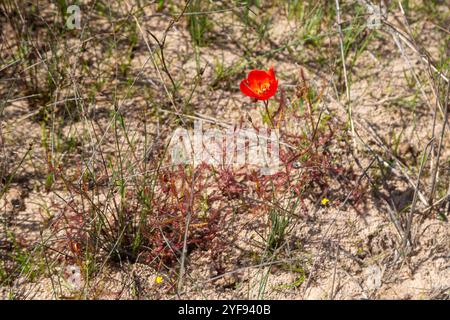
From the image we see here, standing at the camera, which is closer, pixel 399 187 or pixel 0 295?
pixel 0 295

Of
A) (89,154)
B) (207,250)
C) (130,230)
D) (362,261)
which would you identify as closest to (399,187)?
(362,261)

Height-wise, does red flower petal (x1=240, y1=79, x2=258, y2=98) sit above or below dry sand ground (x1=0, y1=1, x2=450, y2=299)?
above

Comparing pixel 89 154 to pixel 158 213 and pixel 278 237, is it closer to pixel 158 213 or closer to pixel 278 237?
pixel 158 213

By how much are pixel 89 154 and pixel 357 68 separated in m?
1.36

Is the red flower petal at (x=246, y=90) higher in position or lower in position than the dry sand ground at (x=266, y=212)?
higher

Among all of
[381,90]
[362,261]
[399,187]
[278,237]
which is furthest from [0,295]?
[381,90]

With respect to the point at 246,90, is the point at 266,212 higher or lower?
lower

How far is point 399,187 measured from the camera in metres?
2.72
